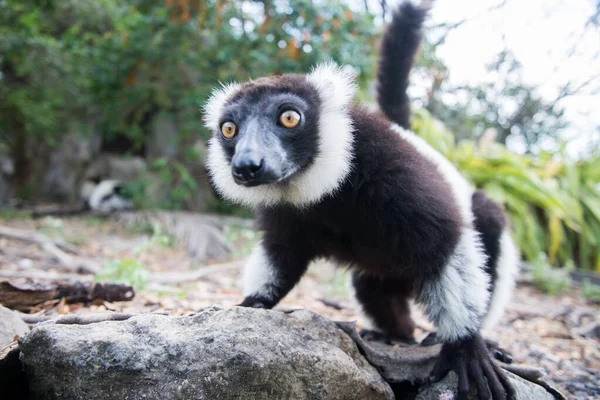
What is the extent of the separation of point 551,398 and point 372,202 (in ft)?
4.93

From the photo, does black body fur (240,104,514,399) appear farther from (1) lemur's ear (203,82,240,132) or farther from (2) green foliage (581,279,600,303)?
(2) green foliage (581,279,600,303)

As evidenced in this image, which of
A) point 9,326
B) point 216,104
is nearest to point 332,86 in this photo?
point 216,104

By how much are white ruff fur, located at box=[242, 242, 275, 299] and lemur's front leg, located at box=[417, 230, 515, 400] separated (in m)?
1.01

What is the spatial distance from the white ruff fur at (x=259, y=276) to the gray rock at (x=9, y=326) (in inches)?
52.1

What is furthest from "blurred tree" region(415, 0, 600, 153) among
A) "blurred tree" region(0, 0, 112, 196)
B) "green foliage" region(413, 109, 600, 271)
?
"blurred tree" region(0, 0, 112, 196)

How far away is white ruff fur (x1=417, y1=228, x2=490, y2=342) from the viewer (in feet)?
8.66

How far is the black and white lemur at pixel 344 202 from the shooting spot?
2.59m

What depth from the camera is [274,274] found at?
10.1ft

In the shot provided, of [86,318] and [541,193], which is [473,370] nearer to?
[86,318]

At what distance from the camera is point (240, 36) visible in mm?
7035

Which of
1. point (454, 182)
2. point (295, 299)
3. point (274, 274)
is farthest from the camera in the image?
point (295, 299)

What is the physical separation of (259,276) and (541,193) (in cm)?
706

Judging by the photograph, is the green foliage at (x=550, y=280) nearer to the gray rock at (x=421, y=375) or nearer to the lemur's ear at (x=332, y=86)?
the gray rock at (x=421, y=375)

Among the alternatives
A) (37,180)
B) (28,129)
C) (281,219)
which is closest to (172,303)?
(281,219)
